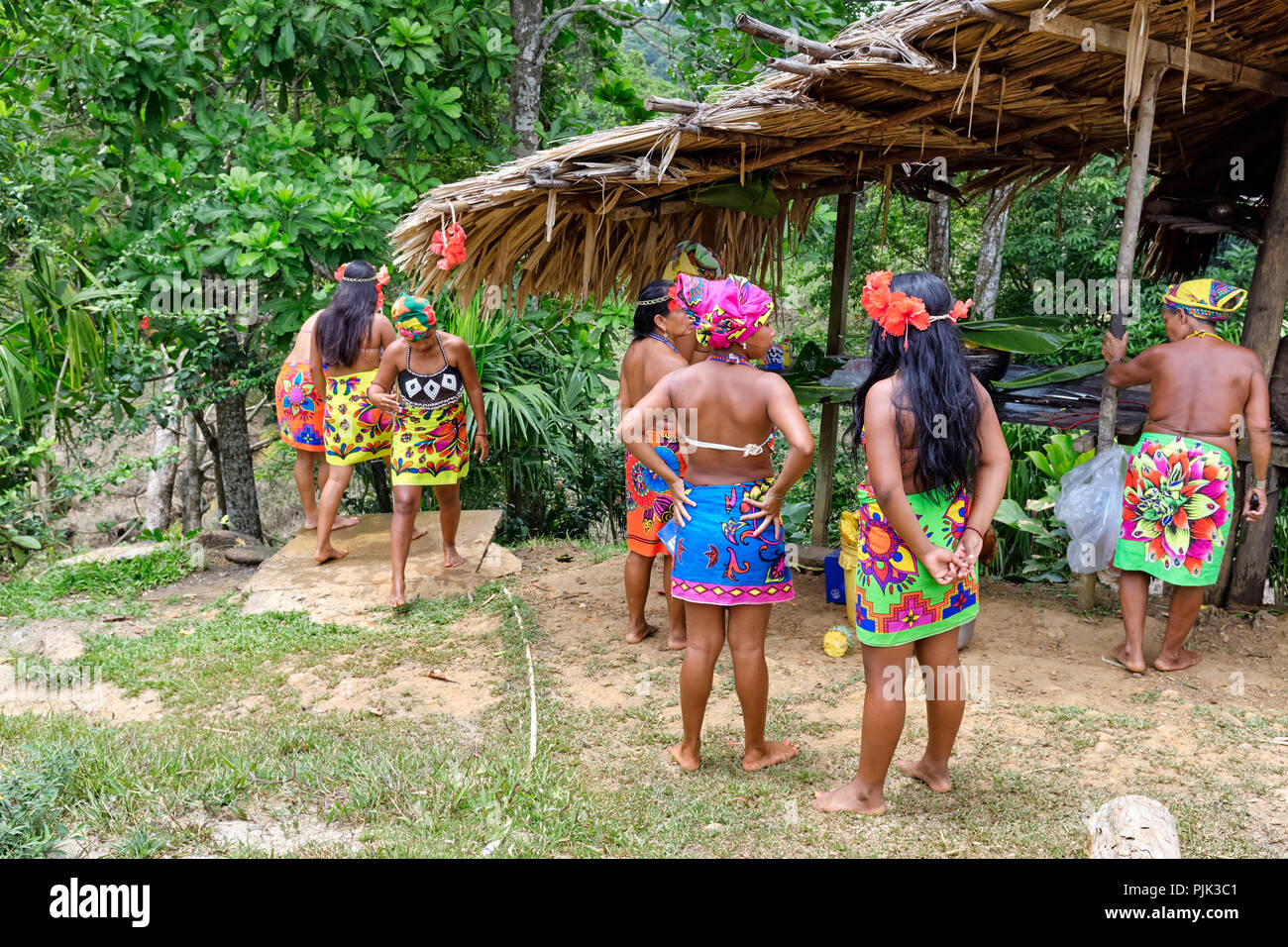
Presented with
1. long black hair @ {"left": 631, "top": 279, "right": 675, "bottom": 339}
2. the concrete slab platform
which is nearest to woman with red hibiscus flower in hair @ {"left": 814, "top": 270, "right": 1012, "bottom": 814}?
long black hair @ {"left": 631, "top": 279, "right": 675, "bottom": 339}

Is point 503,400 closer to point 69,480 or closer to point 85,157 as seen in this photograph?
point 69,480

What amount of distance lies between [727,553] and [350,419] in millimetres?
3339

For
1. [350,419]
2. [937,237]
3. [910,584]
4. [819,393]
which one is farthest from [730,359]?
[937,237]

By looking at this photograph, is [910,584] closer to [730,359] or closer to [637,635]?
[730,359]

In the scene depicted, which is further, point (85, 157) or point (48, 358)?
point (85, 157)

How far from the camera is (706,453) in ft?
10.9

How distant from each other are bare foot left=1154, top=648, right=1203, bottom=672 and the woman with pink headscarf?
83.2 inches

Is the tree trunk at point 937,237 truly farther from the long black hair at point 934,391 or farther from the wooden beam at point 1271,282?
the long black hair at point 934,391

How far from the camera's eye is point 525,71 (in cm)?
795

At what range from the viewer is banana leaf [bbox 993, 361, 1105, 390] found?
512 cm

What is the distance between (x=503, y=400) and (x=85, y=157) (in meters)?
3.46

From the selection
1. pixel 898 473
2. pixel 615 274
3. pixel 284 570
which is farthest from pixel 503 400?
pixel 898 473

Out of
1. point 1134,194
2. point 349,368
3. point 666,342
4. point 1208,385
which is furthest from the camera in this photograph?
point 349,368
